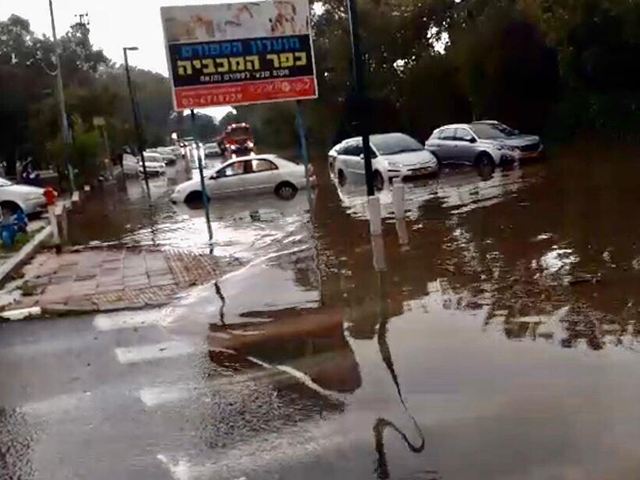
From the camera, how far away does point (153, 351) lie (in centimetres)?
882

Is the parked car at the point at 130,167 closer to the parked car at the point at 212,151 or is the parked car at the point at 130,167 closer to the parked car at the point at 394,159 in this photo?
the parked car at the point at 212,151

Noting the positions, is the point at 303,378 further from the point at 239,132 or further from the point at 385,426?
the point at 239,132

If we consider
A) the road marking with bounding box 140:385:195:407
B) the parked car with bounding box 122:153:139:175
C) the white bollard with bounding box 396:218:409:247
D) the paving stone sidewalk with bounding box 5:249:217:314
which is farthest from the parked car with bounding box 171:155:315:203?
the parked car with bounding box 122:153:139:175

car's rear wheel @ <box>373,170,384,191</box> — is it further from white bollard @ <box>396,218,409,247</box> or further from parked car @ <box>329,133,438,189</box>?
white bollard @ <box>396,218,409,247</box>

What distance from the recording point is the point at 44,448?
250 inches

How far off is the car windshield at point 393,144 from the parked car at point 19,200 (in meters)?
10.1

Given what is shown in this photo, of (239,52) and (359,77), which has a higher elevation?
(239,52)

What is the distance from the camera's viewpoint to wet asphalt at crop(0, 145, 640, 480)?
5730 millimetres

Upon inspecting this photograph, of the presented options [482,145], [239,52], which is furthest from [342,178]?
[239,52]

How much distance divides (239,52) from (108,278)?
239 inches

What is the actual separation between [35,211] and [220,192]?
18.2 feet

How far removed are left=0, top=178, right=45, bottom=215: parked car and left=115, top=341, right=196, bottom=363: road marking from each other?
1689cm

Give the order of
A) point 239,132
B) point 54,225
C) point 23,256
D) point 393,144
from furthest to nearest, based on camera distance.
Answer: point 239,132 → point 393,144 → point 54,225 → point 23,256

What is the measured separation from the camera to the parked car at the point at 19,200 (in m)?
24.6
